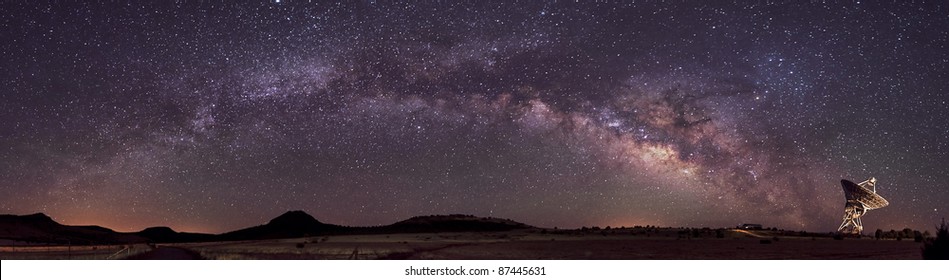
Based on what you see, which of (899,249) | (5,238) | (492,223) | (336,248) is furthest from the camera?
(5,238)

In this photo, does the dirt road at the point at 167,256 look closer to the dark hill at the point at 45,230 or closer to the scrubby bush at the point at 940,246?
the scrubby bush at the point at 940,246

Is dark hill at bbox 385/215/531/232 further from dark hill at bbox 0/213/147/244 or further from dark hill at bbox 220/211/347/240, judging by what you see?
dark hill at bbox 0/213/147/244

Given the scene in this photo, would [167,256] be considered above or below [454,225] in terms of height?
below

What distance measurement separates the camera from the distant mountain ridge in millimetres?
61125

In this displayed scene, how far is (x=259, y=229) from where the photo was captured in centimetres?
8269

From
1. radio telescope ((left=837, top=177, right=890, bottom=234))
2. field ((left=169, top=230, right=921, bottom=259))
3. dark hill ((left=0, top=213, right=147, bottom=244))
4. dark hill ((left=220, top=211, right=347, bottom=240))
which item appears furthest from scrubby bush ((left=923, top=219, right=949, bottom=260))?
dark hill ((left=0, top=213, right=147, bottom=244))

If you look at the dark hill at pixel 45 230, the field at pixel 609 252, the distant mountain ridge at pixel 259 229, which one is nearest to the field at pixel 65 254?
the field at pixel 609 252

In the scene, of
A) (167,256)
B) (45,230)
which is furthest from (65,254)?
(45,230)

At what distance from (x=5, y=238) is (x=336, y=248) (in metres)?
68.4

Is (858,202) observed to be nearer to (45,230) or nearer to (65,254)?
(65,254)
